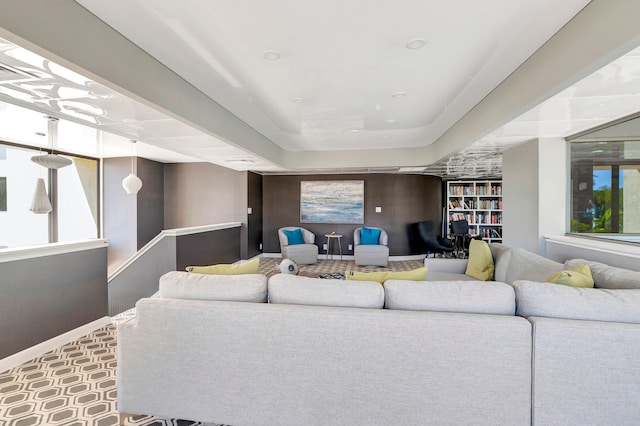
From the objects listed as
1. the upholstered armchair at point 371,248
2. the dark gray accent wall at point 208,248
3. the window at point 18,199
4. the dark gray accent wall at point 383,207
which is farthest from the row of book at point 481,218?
the window at point 18,199

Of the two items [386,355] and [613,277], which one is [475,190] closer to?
[613,277]

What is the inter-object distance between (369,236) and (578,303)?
5337mm

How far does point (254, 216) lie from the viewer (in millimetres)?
7469

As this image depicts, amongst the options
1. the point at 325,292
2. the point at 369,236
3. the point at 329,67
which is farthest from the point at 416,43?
the point at 369,236

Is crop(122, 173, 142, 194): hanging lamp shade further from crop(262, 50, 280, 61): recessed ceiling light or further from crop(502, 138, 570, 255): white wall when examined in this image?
Answer: crop(502, 138, 570, 255): white wall

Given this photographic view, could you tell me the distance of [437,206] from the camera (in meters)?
7.98

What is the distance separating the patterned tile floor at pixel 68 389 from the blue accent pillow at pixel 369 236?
5045mm

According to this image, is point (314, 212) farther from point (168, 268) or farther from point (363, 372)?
point (363, 372)

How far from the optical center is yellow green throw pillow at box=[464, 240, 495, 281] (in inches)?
130

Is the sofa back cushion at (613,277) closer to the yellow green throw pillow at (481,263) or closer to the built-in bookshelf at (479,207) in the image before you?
the yellow green throw pillow at (481,263)

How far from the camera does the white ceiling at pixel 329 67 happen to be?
191 cm

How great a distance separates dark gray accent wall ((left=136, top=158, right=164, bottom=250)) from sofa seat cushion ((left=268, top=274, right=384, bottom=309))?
6030 millimetres

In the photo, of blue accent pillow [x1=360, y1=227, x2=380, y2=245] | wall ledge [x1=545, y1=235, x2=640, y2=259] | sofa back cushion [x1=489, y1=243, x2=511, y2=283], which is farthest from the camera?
blue accent pillow [x1=360, y1=227, x2=380, y2=245]

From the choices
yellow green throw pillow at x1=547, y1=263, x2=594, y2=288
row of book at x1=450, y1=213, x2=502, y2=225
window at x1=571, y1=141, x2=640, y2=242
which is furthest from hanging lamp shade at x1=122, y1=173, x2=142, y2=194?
row of book at x1=450, y1=213, x2=502, y2=225
